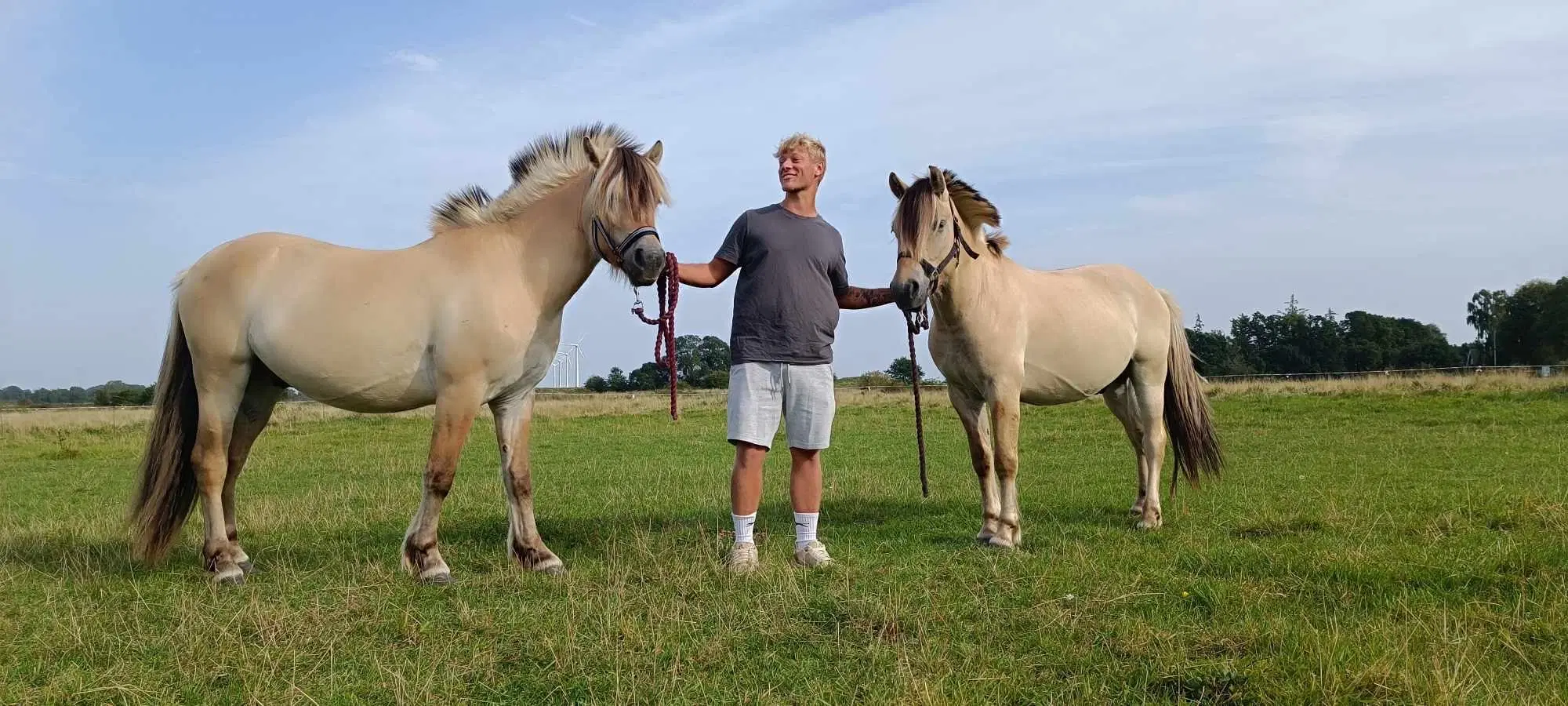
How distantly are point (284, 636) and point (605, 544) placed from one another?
225 centimetres

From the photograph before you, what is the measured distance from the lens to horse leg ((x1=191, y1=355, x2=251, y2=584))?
16.9ft

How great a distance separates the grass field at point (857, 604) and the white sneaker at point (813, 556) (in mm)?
98

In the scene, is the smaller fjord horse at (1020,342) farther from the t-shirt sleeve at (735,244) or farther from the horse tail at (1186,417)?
the t-shirt sleeve at (735,244)

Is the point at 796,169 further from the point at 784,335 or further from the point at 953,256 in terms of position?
the point at 953,256

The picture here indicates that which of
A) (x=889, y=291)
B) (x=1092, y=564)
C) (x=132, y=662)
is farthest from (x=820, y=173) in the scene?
(x=132, y=662)

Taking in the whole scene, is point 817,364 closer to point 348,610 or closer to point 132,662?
point 348,610

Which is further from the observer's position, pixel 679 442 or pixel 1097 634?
pixel 679 442

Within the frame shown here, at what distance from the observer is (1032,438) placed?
49.7 feet

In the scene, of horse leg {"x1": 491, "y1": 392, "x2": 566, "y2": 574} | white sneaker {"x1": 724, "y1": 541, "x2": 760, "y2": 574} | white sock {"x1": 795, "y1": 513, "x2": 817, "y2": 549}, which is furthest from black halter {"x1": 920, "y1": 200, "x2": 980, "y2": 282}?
horse leg {"x1": 491, "y1": 392, "x2": 566, "y2": 574}

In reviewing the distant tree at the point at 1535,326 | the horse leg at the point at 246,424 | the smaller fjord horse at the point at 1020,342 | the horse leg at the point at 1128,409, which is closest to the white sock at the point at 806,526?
the smaller fjord horse at the point at 1020,342

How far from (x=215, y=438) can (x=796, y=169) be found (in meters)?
3.67

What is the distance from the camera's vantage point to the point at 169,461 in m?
5.44

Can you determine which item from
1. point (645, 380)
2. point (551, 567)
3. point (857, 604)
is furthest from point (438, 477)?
point (645, 380)

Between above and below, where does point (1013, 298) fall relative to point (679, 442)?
above
